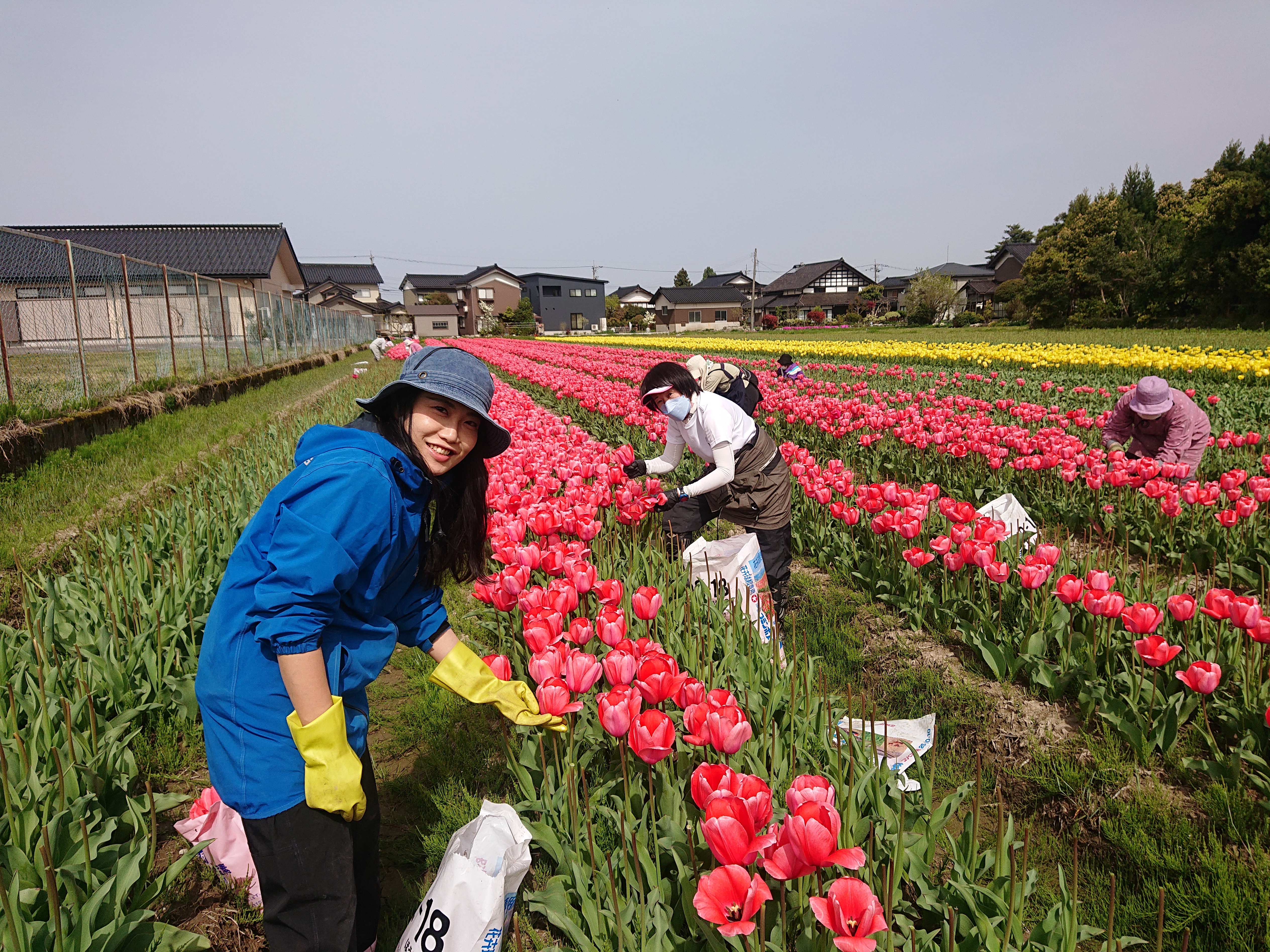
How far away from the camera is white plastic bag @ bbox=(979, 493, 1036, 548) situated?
4371 millimetres

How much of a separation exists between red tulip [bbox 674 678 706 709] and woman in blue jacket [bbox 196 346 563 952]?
0.40 meters

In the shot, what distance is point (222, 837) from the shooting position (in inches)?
91.5

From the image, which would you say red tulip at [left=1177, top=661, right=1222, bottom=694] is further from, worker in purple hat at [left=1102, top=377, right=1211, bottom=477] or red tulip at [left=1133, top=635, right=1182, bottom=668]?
worker in purple hat at [left=1102, top=377, right=1211, bottom=477]

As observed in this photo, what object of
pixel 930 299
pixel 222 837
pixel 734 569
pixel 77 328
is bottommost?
pixel 222 837

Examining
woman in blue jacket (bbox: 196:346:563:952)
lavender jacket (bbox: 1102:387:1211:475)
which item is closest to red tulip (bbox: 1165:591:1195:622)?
woman in blue jacket (bbox: 196:346:563:952)

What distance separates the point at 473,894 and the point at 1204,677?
2.47m

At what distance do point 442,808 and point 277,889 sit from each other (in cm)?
104

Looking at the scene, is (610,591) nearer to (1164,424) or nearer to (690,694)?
(690,694)

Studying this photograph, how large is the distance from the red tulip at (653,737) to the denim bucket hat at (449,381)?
2.81ft

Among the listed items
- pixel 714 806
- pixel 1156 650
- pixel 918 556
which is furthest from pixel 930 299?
pixel 714 806

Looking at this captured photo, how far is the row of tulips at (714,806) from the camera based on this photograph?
1.47 meters

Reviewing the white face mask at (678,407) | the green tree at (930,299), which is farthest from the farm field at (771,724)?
the green tree at (930,299)

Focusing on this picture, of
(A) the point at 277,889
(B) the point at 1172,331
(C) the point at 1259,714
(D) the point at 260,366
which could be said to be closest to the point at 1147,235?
(B) the point at 1172,331

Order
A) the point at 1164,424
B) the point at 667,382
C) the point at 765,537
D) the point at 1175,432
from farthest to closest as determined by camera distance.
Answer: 1. the point at 1164,424
2. the point at 1175,432
3. the point at 765,537
4. the point at 667,382
